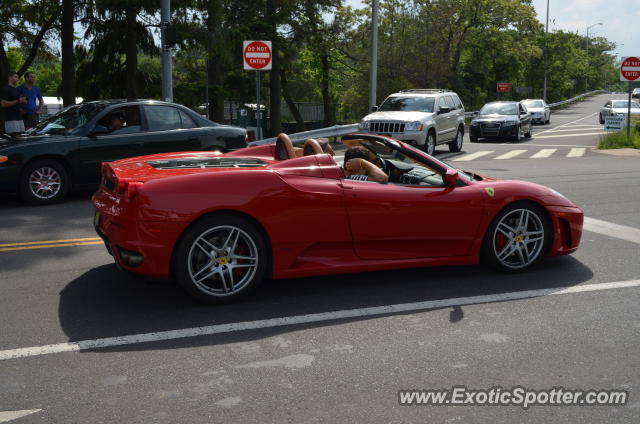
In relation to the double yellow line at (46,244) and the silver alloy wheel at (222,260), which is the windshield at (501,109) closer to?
the double yellow line at (46,244)

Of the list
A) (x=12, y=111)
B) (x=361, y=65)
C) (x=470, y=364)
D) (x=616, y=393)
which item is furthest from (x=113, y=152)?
(x=361, y=65)

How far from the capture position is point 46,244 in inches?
289

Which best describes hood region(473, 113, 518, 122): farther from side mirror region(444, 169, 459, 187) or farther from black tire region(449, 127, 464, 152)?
side mirror region(444, 169, 459, 187)

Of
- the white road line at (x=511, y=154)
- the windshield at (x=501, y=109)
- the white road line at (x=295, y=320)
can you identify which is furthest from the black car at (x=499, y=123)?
the white road line at (x=295, y=320)

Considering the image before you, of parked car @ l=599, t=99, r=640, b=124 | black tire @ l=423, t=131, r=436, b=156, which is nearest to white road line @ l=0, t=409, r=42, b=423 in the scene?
black tire @ l=423, t=131, r=436, b=156

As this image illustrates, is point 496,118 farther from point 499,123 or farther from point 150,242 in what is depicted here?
point 150,242

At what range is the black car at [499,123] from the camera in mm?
26359

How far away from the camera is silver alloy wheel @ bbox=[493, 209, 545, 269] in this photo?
6191mm

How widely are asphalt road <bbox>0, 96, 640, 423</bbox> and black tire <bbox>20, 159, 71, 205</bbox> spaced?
10.7 feet

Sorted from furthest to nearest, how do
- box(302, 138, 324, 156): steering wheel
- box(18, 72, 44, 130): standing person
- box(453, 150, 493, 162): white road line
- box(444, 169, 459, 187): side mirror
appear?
box(453, 150, 493, 162): white road line
box(18, 72, 44, 130): standing person
box(302, 138, 324, 156): steering wheel
box(444, 169, 459, 187): side mirror

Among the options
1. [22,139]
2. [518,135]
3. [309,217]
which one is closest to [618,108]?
[518,135]

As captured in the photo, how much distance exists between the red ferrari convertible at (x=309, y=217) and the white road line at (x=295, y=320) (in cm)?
47

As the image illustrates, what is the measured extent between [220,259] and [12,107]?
31.1 ft

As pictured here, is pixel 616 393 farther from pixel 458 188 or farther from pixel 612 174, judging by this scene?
pixel 612 174
